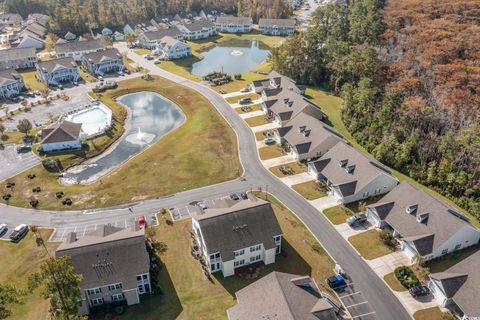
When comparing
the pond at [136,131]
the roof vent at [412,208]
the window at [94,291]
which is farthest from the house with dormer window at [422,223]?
the pond at [136,131]

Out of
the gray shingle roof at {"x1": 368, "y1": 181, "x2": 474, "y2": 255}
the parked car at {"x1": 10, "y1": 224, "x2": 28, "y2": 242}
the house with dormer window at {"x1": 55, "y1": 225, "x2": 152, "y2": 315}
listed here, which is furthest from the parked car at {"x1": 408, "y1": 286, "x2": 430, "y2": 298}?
the parked car at {"x1": 10, "y1": 224, "x2": 28, "y2": 242}

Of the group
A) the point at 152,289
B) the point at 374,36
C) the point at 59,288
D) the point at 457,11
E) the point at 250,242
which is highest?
the point at 457,11

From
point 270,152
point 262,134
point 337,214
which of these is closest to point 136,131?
point 262,134

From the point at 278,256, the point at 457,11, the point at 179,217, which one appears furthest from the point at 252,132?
the point at 457,11

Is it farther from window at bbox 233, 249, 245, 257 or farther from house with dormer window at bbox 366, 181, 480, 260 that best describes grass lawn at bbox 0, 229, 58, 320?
→ house with dormer window at bbox 366, 181, 480, 260

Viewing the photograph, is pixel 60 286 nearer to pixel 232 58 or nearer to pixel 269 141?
pixel 269 141

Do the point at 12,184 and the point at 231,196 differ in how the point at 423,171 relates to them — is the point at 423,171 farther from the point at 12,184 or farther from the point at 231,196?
the point at 12,184

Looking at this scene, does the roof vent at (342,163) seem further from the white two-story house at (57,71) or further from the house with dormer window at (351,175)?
the white two-story house at (57,71)
